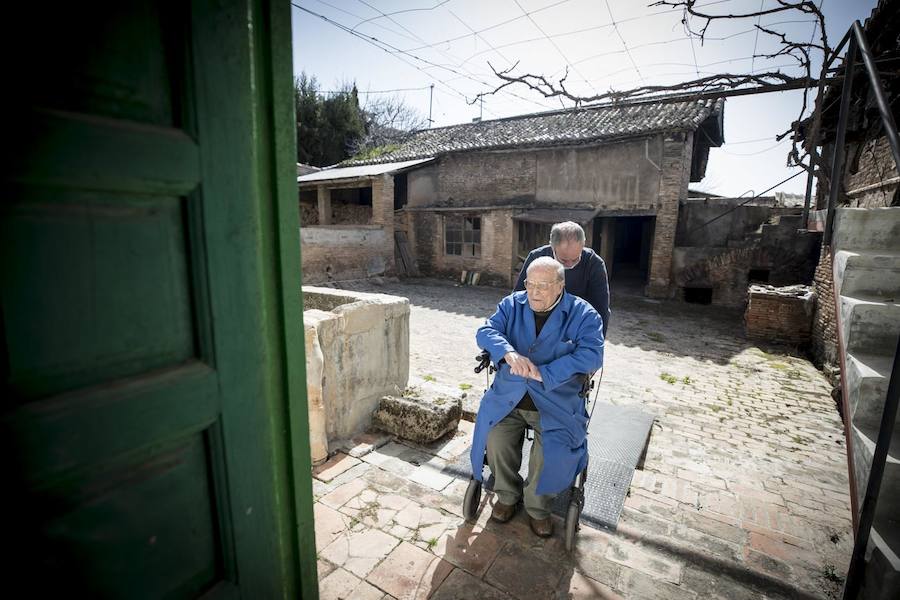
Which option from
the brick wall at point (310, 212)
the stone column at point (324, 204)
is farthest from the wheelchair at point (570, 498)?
the brick wall at point (310, 212)

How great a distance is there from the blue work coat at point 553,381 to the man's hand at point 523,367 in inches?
2.8

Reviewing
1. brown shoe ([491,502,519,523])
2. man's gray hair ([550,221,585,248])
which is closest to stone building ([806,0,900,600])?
brown shoe ([491,502,519,523])

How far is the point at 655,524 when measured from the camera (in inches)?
104

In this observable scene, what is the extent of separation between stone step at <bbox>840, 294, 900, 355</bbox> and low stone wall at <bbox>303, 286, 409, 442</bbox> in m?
3.39

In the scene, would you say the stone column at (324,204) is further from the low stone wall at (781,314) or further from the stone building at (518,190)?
the low stone wall at (781,314)

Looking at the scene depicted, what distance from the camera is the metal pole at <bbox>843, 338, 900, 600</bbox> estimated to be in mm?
1710

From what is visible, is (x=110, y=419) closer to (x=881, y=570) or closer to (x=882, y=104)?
(x=881, y=570)

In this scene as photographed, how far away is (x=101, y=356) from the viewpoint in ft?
2.41

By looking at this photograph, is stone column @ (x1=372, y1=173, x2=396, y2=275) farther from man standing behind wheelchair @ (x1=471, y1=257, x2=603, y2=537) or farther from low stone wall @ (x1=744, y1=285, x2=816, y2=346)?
man standing behind wheelchair @ (x1=471, y1=257, x2=603, y2=537)

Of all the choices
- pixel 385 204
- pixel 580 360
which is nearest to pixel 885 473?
pixel 580 360

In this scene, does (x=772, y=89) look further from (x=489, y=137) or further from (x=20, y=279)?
(x=20, y=279)

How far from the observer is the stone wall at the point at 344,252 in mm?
12875

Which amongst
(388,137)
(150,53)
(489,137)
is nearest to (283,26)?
(150,53)

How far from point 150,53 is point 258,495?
0.97 m
